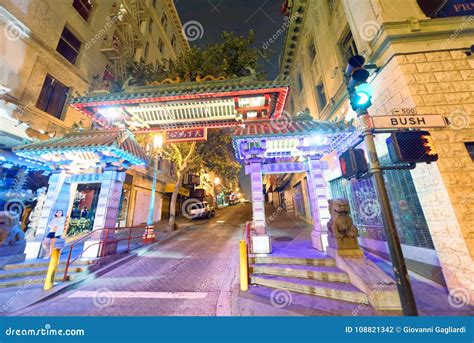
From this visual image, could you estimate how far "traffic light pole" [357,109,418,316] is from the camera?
8.39 ft

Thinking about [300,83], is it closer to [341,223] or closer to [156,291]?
[341,223]

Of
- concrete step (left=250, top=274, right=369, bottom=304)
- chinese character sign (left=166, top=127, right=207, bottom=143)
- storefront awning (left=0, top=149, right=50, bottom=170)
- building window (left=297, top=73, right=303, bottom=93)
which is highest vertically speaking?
building window (left=297, top=73, right=303, bottom=93)

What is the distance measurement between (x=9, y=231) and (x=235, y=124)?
9.51 m

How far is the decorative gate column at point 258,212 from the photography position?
640 centimetres

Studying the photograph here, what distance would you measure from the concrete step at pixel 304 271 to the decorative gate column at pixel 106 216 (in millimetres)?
6013

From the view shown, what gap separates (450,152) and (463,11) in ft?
15.6

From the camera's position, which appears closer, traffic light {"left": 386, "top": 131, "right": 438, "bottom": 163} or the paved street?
traffic light {"left": 386, "top": 131, "right": 438, "bottom": 163}

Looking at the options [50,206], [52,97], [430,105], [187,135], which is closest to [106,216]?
[50,206]

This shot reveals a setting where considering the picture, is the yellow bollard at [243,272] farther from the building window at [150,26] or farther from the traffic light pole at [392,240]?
the building window at [150,26]

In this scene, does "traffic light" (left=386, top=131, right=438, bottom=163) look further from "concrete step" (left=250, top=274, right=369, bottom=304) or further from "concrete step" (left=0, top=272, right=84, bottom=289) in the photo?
"concrete step" (left=0, top=272, right=84, bottom=289)

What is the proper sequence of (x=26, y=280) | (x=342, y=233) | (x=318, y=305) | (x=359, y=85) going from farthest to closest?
(x=26, y=280) → (x=342, y=233) → (x=318, y=305) → (x=359, y=85)

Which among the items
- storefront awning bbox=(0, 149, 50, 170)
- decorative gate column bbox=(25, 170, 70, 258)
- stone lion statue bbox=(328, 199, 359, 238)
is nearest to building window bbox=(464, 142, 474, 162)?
stone lion statue bbox=(328, 199, 359, 238)

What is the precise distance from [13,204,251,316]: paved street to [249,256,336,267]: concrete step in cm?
88

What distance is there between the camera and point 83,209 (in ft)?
43.7
